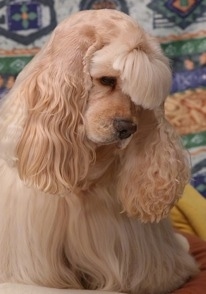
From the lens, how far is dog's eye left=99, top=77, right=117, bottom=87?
1150 millimetres

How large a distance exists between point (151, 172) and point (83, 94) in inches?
7.8

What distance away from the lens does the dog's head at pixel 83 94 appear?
114 cm

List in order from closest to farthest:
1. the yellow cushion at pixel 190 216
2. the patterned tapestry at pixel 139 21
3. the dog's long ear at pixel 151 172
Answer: the dog's long ear at pixel 151 172
the yellow cushion at pixel 190 216
the patterned tapestry at pixel 139 21

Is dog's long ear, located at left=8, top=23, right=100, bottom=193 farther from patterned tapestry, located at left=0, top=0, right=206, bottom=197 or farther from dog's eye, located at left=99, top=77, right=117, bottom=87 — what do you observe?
patterned tapestry, located at left=0, top=0, right=206, bottom=197

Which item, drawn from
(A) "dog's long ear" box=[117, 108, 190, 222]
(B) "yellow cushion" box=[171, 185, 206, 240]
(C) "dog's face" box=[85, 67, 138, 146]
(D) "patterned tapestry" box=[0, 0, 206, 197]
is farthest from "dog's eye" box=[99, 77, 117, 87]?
(D) "patterned tapestry" box=[0, 0, 206, 197]

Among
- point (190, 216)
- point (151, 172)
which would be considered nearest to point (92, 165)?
point (151, 172)

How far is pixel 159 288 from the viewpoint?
139 cm

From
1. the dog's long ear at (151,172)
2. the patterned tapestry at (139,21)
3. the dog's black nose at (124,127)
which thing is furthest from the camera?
the patterned tapestry at (139,21)

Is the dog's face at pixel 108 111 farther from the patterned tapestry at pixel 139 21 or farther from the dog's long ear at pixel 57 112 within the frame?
the patterned tapestry at pixel 139 21

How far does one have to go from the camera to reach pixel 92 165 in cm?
124

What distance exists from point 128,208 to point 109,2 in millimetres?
921

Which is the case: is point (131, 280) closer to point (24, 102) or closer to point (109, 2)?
point (24, 102)

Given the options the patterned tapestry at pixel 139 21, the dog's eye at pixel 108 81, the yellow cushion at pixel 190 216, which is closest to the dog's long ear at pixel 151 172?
the dog's eye at pixel 108 81

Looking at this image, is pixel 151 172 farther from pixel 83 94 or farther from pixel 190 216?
pixel 190 216
